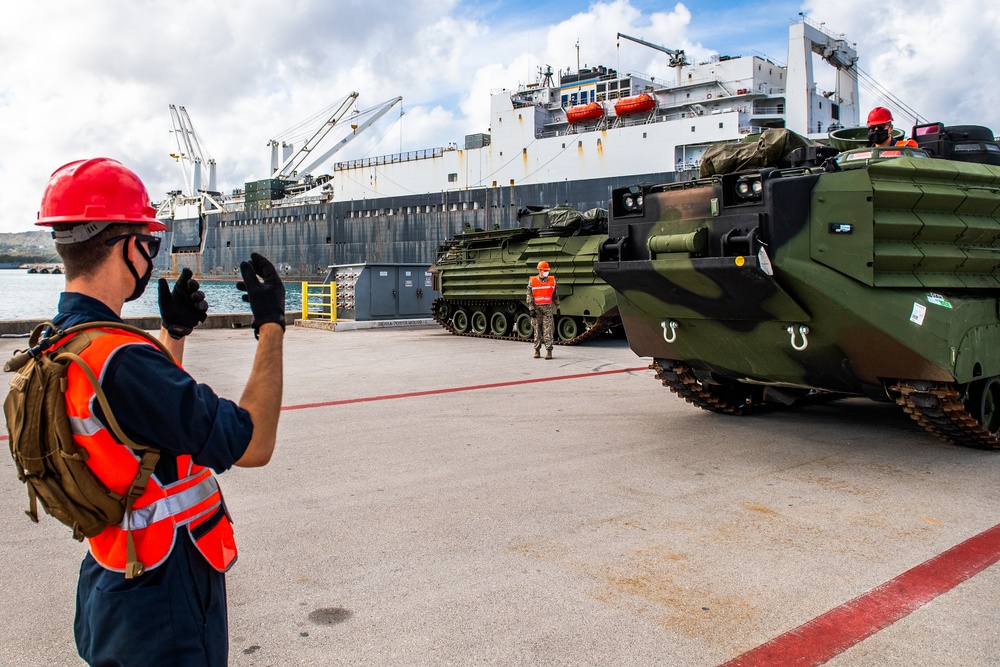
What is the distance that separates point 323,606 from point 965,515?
3660mm

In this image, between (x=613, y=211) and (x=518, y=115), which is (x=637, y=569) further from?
(x=518, y=115)

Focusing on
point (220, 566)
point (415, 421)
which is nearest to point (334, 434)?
point (415, 421)

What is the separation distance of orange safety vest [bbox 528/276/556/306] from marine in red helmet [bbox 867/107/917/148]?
7.13 m

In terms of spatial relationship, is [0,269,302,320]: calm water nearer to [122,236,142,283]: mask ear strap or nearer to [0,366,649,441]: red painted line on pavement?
[0,366,649,441]: red painted line on pavement

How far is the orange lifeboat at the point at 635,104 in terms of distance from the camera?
146 feet

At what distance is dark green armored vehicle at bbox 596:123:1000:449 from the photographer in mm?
5617

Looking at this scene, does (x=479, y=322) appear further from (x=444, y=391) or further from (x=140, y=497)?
(x=140, y=497)

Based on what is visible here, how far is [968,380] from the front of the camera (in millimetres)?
5852

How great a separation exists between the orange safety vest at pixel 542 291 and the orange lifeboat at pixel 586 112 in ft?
115

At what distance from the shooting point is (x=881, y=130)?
7227mm

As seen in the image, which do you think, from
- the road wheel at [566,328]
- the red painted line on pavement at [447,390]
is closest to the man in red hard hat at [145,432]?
the red painted line on pavement at [447,390]

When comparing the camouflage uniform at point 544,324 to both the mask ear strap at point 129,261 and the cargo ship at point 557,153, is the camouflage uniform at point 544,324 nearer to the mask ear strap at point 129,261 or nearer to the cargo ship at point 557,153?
the mask ear strap at point 129,261

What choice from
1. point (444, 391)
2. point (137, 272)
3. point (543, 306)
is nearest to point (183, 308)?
point (137, 272)

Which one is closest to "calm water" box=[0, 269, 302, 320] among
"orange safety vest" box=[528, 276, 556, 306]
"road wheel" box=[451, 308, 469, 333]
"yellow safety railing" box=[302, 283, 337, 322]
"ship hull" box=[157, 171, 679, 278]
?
"ship hull" box=[157, 171, 679, 278]
